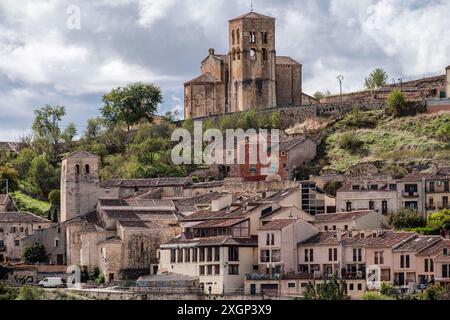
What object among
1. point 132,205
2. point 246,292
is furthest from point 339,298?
point 132,205

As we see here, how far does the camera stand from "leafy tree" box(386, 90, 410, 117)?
124250mm

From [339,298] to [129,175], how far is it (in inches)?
1546

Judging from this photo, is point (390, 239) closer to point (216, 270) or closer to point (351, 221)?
point (351, 221)

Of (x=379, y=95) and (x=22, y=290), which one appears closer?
(x=22, y=290)

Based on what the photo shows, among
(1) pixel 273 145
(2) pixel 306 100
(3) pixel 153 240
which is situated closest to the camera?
(3) pixel 153 240

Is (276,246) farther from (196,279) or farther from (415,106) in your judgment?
(415,106)

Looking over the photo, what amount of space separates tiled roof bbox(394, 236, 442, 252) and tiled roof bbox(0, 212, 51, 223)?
88.5 feet

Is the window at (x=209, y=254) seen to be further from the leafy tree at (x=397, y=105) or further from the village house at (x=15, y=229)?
the leafy tree at (x=397, y=105)

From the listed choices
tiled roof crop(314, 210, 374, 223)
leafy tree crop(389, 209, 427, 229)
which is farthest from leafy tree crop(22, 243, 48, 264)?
leafy tree crop(389, 209, 427, 229)

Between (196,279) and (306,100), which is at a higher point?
(306,100)

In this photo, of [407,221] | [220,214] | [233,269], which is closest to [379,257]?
[233,269]

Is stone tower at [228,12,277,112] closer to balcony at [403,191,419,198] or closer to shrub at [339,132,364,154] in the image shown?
shrub at [339,132,364,154]

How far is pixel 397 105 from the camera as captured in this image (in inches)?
4892

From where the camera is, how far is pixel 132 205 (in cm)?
10662
